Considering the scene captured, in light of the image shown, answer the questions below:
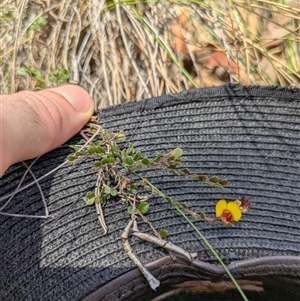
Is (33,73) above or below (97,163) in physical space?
above

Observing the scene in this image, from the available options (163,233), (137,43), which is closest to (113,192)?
(163,233)

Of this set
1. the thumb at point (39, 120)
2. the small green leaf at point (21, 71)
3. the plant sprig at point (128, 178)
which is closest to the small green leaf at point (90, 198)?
the plant sprig at point (128, 178)

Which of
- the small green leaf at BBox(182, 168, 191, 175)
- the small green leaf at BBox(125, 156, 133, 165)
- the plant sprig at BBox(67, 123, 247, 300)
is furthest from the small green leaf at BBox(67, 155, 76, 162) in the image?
the small green leaf at BBox(182, 168, 191, 175)

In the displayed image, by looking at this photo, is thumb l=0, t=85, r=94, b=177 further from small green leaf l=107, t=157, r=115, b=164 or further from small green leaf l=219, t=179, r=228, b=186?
small green leaf l=219, t=179, r=228, b=186

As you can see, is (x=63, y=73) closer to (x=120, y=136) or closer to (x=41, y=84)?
(x=41, y=84)

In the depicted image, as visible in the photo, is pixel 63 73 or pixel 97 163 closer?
pixel 97 163

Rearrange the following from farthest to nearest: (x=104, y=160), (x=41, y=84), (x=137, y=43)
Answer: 1. (x=137, y=43)
2. (x=41, y=84)
3. (x=104, y=160)

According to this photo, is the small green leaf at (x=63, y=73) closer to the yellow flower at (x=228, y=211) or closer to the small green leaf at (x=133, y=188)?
the small green leaf at (x=133, y=188)
